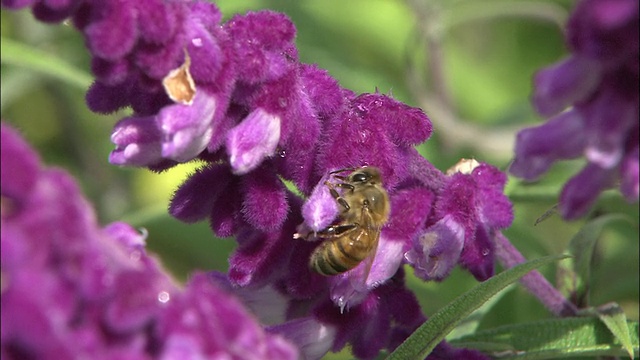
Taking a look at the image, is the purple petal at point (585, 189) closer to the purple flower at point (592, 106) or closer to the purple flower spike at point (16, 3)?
the purple flower at point (592, 106)

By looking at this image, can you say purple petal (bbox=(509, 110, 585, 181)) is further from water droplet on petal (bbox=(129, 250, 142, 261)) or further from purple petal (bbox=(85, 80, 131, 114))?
purple petal (bbox=(85, 80, 131, 114))

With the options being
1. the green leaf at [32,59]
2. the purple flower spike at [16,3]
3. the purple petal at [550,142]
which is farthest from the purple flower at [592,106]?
the green leaf at [32,59]

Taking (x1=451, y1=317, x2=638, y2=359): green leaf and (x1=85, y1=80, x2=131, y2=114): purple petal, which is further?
(x1=451, y1=317, x2=638, y2=359): green leaf

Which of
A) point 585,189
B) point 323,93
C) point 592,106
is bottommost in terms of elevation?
point 323,93

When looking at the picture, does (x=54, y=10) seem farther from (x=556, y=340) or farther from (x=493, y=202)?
(x=556, y=340)

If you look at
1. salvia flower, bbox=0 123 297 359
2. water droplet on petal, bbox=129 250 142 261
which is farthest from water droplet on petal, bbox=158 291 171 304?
water droplet on petal, bbox=129 250 142 261

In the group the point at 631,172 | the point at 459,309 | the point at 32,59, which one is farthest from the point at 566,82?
the point at 32,59
